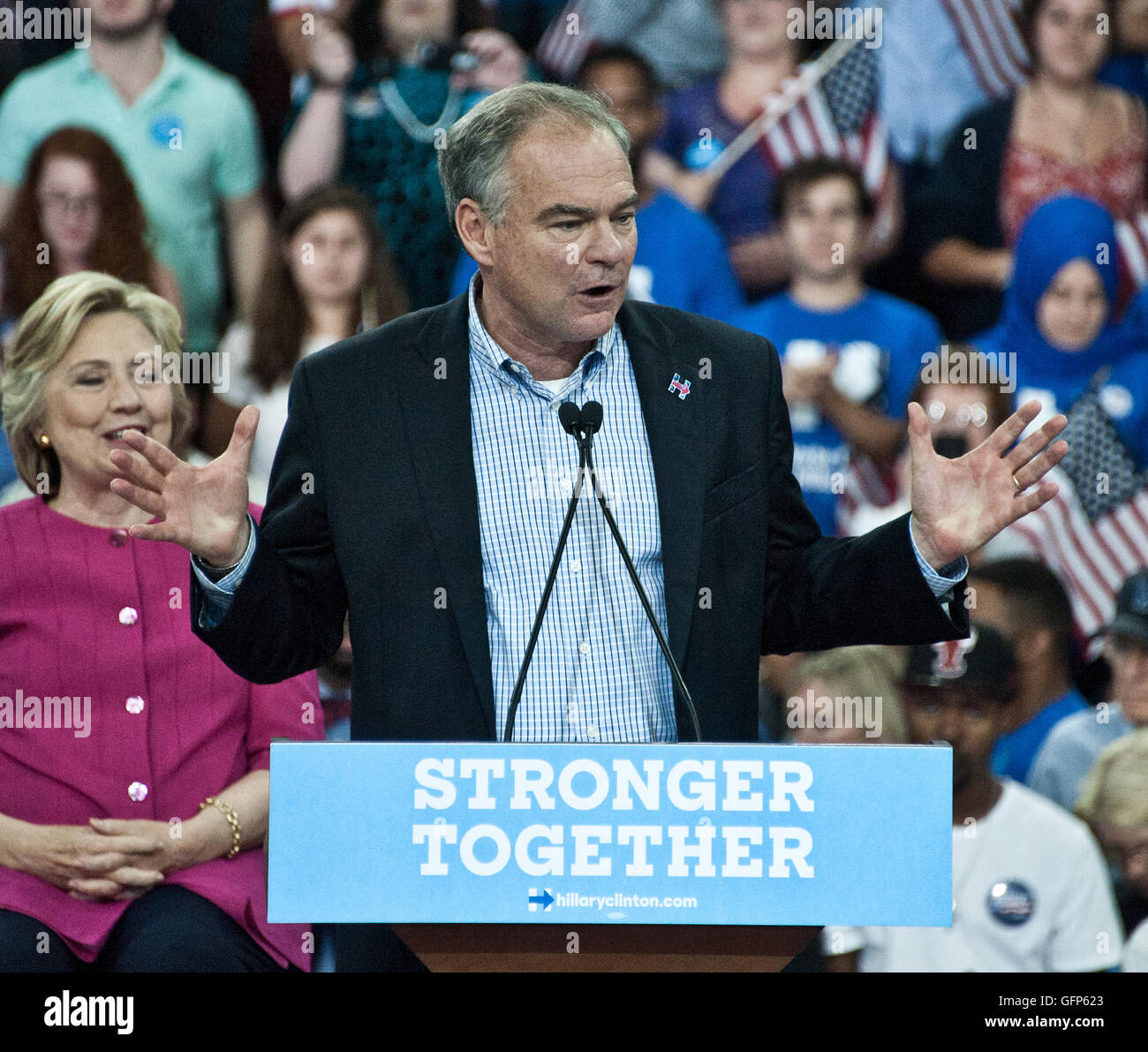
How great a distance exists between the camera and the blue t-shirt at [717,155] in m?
4.12

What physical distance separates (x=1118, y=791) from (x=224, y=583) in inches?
107

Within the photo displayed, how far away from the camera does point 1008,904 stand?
366 centimetres

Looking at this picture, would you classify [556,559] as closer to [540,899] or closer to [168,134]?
[540,899]

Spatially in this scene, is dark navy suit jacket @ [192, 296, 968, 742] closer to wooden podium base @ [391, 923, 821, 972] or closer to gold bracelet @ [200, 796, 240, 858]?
wooden podium base @ [391, 923, 821, 972]

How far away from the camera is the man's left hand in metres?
1.87

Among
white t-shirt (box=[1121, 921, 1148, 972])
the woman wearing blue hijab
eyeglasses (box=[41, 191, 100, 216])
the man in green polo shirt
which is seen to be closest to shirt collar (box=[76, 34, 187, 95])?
the man in green polo shirt

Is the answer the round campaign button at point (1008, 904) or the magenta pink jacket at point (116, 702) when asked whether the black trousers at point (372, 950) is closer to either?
the magenta pink jacket at point (116, 702)

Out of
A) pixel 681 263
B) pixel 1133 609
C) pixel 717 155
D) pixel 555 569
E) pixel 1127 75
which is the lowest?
pixel 555 569

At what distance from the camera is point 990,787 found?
3717 mm

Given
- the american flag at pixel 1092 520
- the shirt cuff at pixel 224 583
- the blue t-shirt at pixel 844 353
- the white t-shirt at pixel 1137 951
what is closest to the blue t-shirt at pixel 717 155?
the blue t-shirt at pixel 844 353

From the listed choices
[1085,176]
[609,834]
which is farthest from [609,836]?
[1085,176]
